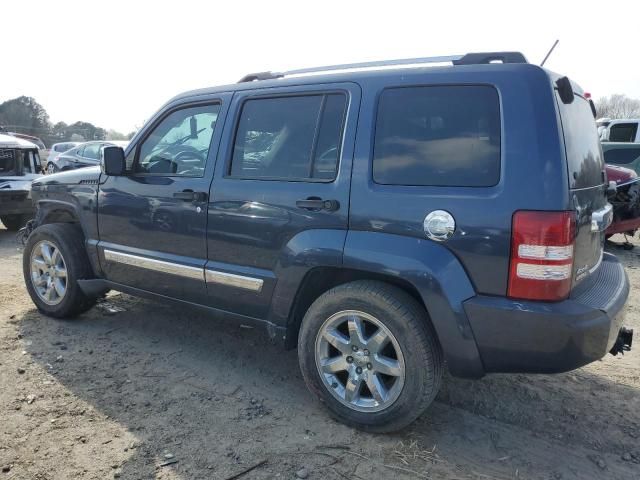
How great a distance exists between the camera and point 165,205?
3.56m

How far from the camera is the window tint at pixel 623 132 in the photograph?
12499mm

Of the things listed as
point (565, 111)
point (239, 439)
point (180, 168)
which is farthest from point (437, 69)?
point (239, 439)

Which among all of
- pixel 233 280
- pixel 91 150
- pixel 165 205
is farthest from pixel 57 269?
pixel 91 150

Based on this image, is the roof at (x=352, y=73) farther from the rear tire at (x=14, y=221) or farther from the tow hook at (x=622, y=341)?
the rear tire at (x=14, y=221)

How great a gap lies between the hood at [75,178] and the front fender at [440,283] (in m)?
2.63

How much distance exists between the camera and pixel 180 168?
11.9 feet

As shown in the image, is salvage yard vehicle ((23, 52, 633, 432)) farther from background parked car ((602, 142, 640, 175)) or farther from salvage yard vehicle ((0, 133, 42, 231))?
background parked car ((602, 142, 640, 175))

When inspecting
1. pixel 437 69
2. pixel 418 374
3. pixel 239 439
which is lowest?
pixel 239 439

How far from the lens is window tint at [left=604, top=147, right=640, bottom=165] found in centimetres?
929

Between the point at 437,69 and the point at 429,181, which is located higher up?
the point at 437,69

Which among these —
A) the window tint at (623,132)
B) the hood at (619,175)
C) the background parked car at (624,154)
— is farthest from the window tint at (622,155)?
the window tint at (623,132)

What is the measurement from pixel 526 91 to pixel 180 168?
237 centimetres

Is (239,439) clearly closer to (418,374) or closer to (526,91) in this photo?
(418,374)

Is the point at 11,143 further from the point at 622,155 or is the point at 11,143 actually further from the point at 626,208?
the point at 622,155
